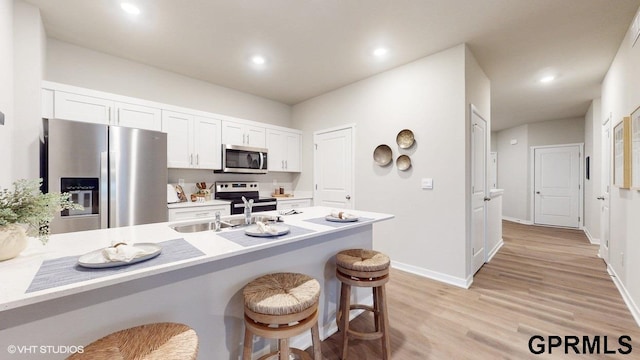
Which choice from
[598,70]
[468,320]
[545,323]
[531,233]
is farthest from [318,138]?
[531,233]

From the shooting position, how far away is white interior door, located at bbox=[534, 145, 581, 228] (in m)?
5.93

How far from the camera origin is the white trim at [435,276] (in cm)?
277

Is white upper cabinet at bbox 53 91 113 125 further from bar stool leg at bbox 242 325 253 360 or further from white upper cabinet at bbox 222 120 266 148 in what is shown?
bar stool leg at bbox 242 325 253 360

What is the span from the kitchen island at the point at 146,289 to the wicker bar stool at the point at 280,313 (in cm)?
20

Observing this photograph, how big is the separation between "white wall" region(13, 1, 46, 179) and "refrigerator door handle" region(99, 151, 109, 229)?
50cm

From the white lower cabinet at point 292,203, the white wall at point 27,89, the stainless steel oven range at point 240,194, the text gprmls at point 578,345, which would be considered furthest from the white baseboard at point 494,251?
the white wall at point 27,89

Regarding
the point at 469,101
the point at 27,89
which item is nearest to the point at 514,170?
the point at 469,101

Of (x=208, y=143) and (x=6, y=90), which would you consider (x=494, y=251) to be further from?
(x=6, y=90)

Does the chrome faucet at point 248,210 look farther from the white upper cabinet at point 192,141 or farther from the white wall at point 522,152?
the white wall at point 522,152

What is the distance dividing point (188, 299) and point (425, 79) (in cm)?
327

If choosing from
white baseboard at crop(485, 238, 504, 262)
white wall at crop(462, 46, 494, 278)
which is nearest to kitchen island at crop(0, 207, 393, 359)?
white wall at crop(462, 46, 494, 278)

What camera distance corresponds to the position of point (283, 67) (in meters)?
3.40

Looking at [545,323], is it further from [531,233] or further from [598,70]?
[531,233]

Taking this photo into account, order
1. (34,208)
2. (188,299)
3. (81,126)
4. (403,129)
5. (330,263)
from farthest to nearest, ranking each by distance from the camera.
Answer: (403,129), (81,126), (330,263), (188,299), (34,208)
